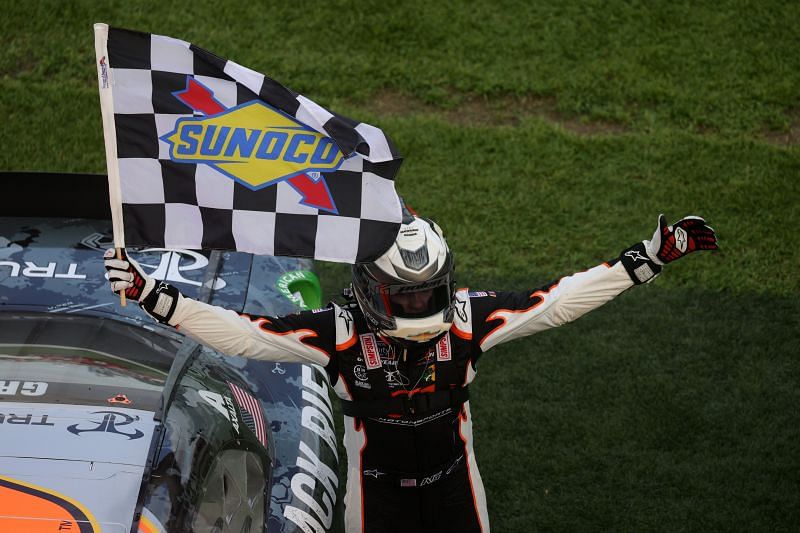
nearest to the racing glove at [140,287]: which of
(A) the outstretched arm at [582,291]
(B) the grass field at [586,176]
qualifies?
(A) the outstretched arm at [582,291]

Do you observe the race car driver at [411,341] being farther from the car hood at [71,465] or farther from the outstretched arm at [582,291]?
the car hood at [71,465]

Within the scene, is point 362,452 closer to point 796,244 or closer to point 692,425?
point 692,425

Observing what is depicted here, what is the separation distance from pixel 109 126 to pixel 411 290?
1114 millimetres

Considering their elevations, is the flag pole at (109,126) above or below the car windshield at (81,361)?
above

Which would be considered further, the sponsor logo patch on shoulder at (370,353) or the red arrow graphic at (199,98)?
the sponsor logo patch on shoulder at (370,353)

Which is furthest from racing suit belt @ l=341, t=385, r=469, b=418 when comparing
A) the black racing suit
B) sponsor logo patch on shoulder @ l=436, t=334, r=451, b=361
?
A: sponsor logo patch on shoulder @ l=436, t=334, r=451, b=361

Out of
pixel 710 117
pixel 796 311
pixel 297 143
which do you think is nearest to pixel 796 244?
pixel 796 311

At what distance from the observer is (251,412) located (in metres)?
3.90

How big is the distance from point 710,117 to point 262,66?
341 cm

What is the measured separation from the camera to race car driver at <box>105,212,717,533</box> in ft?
11.5

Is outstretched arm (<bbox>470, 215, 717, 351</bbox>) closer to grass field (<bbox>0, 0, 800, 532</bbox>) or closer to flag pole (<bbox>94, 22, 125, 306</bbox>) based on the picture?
flag pole (<bbox>94, 22, 125, 306</bbox>)

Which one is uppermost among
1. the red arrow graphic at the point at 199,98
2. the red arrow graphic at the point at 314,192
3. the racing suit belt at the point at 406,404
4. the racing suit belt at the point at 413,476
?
the red arrow graphic at the point at 199,98

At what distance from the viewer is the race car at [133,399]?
3025mm

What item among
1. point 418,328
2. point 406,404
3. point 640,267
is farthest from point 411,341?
point 640,267
